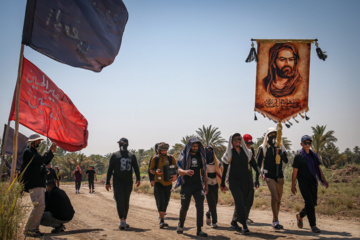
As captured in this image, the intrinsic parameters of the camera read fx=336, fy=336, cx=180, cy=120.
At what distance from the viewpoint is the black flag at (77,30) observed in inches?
266

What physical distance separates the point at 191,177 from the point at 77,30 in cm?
420

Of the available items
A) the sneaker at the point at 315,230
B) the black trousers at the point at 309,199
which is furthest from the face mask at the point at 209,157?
the sneaker at the point at 315,230

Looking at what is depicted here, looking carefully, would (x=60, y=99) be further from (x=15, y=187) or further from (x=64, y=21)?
(x=15, y=187)

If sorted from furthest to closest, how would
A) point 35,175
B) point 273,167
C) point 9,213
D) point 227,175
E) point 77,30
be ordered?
point 273,167 < point 227,175 < point 77,30 < point 35,175 < point 9,213

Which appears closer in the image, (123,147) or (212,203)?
(212,203)

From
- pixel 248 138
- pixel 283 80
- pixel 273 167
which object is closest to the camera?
pixel 273 167

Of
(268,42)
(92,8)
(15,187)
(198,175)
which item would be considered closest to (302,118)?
(268,42)

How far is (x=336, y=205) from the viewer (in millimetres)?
13156

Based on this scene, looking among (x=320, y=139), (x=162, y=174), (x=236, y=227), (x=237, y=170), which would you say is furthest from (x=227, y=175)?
(x=320, y=139)

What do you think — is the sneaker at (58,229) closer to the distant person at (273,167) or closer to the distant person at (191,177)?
the distant person at (191,177)

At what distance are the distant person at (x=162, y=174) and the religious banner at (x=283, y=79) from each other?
10.5ft

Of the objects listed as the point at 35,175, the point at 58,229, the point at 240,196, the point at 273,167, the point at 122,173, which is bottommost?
the point at 58,229

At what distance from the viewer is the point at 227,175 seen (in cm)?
828

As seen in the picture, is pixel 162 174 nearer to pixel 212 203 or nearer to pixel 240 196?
pixel 212 203
